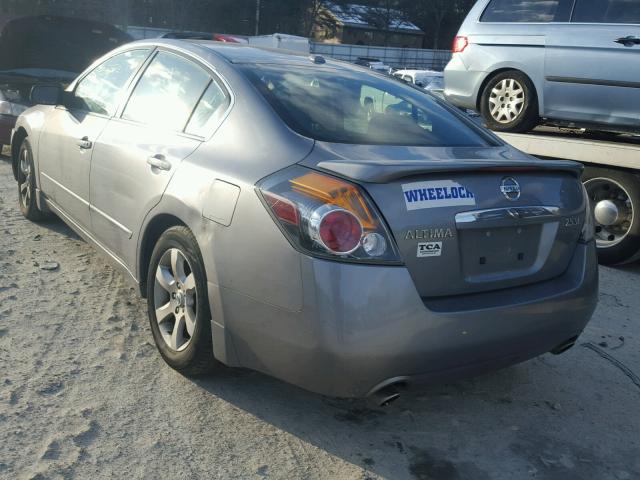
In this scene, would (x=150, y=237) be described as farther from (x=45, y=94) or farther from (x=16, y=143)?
(x=16, y=143)

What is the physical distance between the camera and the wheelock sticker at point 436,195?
2532 mm

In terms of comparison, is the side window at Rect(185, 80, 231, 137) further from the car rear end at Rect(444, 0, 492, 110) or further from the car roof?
the car rear end at Rect(444, 0, 492, 110)

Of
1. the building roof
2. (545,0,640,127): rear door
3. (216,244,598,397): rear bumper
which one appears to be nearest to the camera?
(216,244,598,397): rear bumper

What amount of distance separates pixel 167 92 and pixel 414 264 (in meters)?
1.89

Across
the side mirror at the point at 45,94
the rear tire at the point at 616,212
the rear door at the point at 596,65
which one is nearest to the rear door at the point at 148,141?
the side mirror at the point at 45,94

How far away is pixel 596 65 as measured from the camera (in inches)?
235

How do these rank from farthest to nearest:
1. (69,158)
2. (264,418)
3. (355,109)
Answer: (69,158), (355,109), (264,418)

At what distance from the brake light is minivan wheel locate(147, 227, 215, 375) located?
612 millimetres

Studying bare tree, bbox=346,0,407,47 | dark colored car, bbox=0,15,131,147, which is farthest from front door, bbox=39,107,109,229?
bare tree, bbox=346,0,407,47

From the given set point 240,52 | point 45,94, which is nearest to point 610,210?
point 240,52

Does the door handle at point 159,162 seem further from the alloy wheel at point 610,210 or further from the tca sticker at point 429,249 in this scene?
the alloy wheel at point 610,210

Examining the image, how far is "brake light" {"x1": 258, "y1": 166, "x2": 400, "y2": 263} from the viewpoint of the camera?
2.44 metres

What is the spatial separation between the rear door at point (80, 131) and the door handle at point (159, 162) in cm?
86

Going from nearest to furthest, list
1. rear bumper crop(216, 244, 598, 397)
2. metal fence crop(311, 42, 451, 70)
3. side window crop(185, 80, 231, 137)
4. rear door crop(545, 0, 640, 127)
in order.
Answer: rear bumper crop(216, 244, 598, 397), side window crop(185, 80, 231, 137), rear door crop(545, 0, 640, 127), metal fence crop(311, 42, 451, 70)
